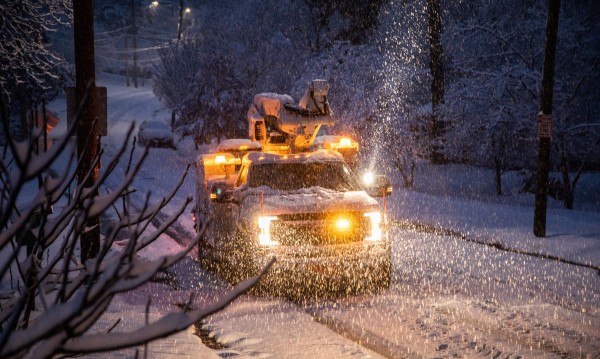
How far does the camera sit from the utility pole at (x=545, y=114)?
12375 millimetres

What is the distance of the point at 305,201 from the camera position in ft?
28.0

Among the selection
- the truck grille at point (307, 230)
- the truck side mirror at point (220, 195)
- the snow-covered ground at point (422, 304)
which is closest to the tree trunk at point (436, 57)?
the snow-covered ground at point (422, 304)

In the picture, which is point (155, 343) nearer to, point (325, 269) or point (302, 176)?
point (325, 269)

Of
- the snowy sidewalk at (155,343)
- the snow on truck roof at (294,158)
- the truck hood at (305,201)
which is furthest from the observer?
the snow on truck roof at (294,158)

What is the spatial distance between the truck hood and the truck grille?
9 centimetres

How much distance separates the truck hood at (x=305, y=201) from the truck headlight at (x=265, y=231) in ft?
0.28

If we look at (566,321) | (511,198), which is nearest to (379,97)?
(511,198)

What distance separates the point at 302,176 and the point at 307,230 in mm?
1469

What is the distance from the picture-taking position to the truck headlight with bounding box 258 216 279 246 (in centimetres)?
828

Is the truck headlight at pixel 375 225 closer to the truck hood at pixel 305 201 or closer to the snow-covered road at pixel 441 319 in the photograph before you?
the truck hood at pixel 305 201

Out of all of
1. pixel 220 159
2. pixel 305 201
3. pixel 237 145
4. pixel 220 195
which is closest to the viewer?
pixel 305 201

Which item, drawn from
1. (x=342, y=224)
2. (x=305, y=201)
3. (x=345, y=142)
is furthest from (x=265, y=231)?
(x=345, y=142)

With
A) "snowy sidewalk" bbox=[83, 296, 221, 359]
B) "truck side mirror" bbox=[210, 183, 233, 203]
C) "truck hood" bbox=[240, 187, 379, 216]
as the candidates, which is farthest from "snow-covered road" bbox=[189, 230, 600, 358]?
"truck side mirror" bbox=[210, 183, 233, 203]

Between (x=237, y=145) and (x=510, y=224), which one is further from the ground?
(x=237, y=145)
